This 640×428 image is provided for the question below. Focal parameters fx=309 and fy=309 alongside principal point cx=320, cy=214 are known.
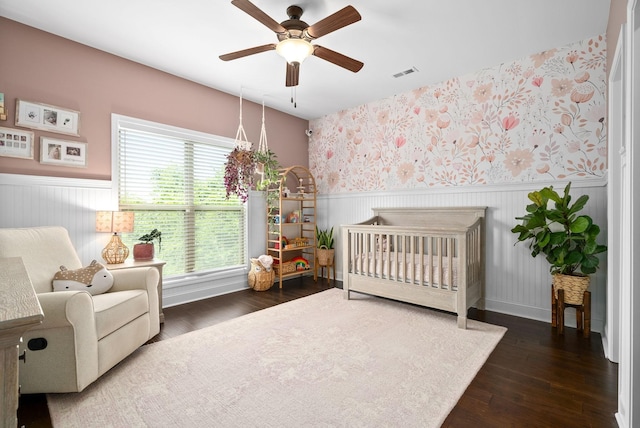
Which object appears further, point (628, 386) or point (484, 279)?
point (484, 279)

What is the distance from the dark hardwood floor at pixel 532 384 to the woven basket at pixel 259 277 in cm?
101

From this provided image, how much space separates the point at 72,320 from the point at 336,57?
236 centimetres

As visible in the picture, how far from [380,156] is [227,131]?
1994 millimetres

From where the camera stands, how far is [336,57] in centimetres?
231

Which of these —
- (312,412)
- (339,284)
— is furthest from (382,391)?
(339,284)

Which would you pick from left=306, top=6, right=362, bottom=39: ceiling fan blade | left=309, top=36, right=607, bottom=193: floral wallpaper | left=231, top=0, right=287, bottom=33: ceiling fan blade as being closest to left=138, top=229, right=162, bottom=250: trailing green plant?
left=231, top=0, right=287, bottom=33: ceiling fan blade

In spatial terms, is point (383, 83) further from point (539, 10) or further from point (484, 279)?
point (484, 279)

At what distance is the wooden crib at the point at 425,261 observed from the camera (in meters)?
2.72

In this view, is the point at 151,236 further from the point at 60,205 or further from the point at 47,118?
the point at 47,118

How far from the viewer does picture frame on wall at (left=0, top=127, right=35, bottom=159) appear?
7.84 feet

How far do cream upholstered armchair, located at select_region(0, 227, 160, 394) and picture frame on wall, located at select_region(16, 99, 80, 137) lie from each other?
0.89 metres

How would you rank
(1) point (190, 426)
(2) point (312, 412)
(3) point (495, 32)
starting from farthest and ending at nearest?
1. (3) point (495, 32)
2. (2) point (312, 412)
3. (1) point (190, 426)

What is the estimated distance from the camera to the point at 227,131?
3865mm

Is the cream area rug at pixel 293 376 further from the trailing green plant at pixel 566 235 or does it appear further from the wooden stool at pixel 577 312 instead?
the trailing green plant at pixel 566 235
